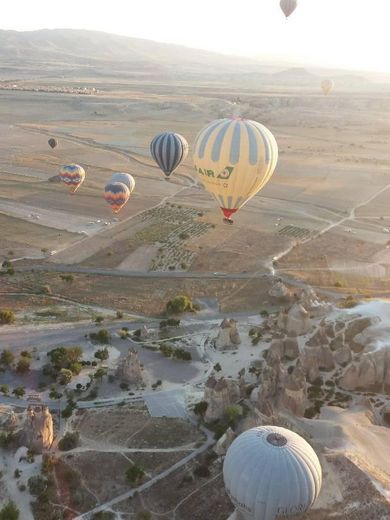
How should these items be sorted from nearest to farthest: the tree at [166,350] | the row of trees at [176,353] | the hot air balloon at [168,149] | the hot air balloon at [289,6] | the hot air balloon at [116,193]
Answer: the row of trees at [176,353] < the tree at [166,350] < the hot air balloon at [116,193] < the hot air balloon at [168,149] < the hot air balloon at [289,6]

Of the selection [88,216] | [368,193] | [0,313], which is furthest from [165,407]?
[368,193]

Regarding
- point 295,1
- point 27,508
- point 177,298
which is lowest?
point 27,508

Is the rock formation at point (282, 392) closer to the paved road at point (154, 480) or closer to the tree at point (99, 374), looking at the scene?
the paved road at point (154, 480)

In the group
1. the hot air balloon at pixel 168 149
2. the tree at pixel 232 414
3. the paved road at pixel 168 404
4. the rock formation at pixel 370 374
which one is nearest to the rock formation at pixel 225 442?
the tree at pixel 232 414

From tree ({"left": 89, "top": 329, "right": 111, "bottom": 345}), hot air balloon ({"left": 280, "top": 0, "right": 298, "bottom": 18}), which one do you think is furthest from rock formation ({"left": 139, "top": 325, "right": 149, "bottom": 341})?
hot air balloon ({"left": 280, "top": 0, "right": 298, "bottom": 18})

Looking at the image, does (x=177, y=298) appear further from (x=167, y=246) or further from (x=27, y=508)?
(x=27, y=508)


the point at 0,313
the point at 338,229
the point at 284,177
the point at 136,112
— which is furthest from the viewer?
the point at 136,112
